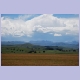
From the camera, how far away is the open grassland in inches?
392

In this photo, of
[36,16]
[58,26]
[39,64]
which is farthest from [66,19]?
[39,64]

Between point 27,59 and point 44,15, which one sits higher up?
point 44,15

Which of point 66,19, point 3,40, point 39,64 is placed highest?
point 66,19

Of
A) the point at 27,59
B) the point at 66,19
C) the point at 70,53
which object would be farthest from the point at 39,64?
the point at 66,19

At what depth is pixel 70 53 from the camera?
10000 millimetres

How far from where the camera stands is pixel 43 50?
1000cm

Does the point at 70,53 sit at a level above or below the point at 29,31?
below

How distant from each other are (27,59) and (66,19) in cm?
174

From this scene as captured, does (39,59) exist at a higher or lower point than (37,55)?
lower

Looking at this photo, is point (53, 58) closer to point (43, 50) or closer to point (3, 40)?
point (43, 50)

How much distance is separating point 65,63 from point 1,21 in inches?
94.0

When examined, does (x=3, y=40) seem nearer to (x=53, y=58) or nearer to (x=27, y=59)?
(x=27, y=59)

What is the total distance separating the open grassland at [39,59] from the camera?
9.95 meters

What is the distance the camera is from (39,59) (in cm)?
997
